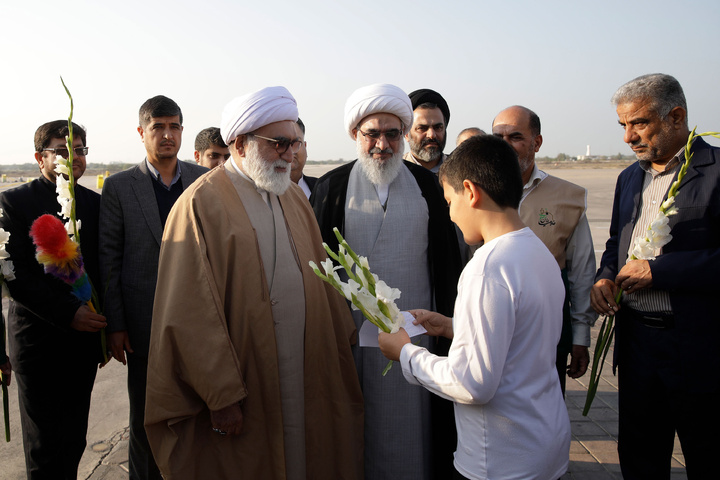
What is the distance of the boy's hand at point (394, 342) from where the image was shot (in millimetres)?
2004

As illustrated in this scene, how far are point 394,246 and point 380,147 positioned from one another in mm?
652

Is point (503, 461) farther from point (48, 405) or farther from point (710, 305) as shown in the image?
point (48, 405)

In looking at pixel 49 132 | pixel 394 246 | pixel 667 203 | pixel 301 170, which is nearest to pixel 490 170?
pixel 667 203

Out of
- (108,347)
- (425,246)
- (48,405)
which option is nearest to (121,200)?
(108,347)

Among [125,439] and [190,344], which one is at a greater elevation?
[190,344]

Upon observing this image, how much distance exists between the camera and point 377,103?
3.34m

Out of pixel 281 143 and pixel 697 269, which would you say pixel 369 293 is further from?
pixel 697 269

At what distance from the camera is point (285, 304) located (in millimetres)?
2693

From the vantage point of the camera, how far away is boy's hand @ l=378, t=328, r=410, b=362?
200 cm

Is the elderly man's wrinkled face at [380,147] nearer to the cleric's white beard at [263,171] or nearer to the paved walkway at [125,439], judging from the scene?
the cleric's white beard at [263,171]

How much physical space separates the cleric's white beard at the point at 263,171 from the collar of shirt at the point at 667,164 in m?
2.02

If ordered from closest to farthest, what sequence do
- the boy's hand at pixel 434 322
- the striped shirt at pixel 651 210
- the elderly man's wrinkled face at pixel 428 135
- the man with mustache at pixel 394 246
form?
the boy's hand at pixel 434 322 → the striped shirt at pixel 651 210 → the man with mustache at pixel 394 246 → the elderly man's wrinkled face at pixel 428 135

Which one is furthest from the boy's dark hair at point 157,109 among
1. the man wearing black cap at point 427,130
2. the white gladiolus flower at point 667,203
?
the white gladiolus flower at point 667,203

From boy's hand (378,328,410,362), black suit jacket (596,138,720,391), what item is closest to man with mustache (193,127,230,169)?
boy's hand (378,328,410,362)
